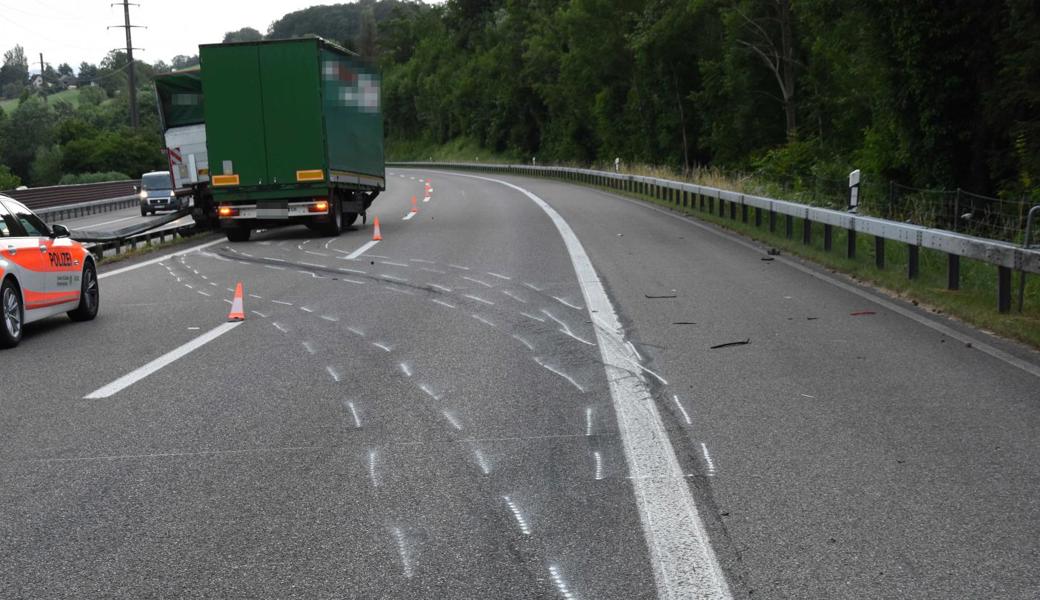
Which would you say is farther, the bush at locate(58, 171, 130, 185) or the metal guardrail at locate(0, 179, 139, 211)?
the bush at locate(58, 171, 130, 185)

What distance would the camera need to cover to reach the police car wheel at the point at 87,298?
464 inches

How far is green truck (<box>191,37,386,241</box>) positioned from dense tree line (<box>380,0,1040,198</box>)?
12723mm

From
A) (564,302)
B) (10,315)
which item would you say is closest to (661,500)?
(564,302)

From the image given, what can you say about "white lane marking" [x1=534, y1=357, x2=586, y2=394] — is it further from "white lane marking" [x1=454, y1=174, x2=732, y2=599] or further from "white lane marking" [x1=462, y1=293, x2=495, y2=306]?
"white lane marking" [x1=462, y1=293, x2=495, y2=306]

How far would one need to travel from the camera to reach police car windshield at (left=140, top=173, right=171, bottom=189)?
42.0m

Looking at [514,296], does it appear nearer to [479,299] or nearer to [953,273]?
[479,299]

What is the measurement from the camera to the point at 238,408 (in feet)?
23.6

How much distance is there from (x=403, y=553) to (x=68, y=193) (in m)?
43.5


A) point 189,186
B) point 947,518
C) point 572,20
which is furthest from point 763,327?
point 572,20

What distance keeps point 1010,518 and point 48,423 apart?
5509 mm

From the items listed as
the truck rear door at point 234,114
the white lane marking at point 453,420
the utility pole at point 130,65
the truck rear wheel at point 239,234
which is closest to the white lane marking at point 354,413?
the white lane marking at point 453,420

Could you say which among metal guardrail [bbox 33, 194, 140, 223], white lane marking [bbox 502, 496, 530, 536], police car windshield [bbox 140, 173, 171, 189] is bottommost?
metal guardrail [bbox 33, 194, 140, 223]

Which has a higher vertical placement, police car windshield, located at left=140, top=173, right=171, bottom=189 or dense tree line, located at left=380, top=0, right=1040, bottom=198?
dense tree line, located at left=380, top=0, right=1040, bottom=198

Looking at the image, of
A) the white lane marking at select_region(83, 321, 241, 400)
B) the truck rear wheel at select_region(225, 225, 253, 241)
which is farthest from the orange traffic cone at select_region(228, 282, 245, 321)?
the truck rear wheel at select_region(225, 225, 253, 241)
